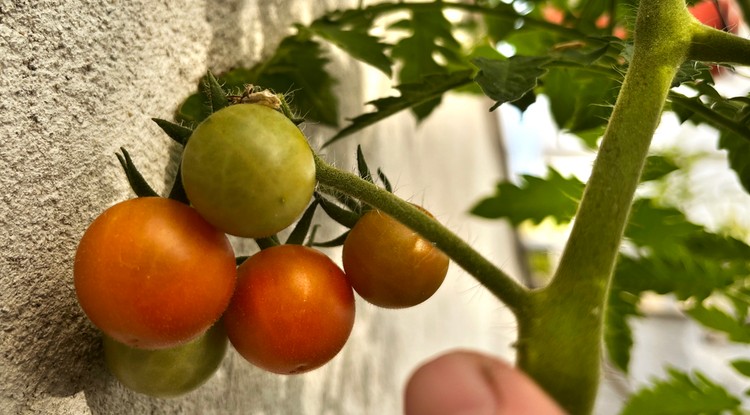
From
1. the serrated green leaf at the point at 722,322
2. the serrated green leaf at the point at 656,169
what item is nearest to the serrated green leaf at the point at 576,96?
the serrated green leaf at the point at 656,169

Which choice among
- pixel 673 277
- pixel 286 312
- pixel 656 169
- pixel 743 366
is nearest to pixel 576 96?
pixel 656 169

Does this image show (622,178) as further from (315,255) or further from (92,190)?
(92,190)

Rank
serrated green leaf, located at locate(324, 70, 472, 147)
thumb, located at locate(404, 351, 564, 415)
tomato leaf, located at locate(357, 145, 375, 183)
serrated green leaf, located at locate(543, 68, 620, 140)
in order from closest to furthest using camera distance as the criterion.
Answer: thumb, located at locate(404, 351, 564, 415), tomato leaf, located at locate(357, 145, 375, 183), serrated green leaf, located at locate(324, 70, 472, 147), serrated green leaf, located at locate(543, 68, 620, 140)

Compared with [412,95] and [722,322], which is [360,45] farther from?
[722,322]

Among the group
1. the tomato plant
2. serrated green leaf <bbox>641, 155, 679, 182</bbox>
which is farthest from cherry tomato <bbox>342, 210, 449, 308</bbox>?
serrated green leaf <bbox>641, 155, 679, 182</bbox>

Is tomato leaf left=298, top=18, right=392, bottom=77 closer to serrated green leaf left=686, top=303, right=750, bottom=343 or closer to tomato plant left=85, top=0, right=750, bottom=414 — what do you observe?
tomato plant left=85, top=0, right=750, bottom=414

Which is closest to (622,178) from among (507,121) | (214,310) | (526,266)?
(214,310)
